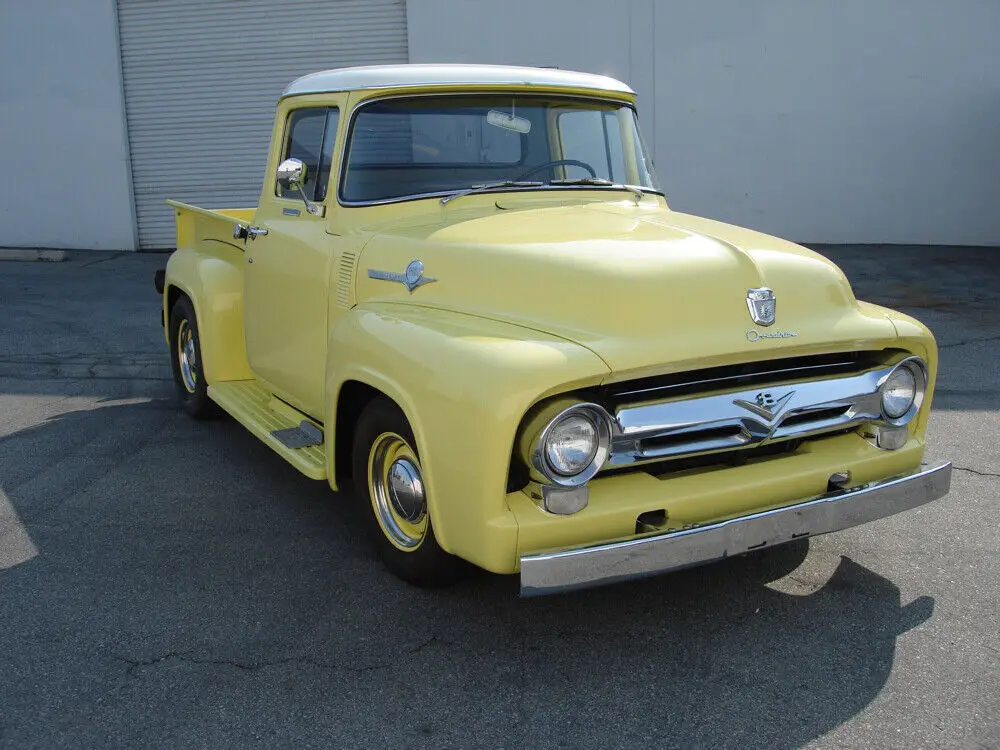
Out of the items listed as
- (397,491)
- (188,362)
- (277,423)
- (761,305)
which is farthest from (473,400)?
(188,362)

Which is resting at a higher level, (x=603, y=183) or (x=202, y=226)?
(x=603, y=183)

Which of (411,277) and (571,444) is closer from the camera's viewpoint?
(571,444)

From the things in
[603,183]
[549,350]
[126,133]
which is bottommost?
[549,350]

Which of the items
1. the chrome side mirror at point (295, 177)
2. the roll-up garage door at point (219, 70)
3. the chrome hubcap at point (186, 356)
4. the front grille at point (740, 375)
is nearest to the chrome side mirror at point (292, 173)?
the chrome side mirror at point (295, 177)

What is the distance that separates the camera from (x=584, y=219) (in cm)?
400

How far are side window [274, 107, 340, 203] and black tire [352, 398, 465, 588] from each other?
131cm

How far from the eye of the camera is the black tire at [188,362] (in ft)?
19.5

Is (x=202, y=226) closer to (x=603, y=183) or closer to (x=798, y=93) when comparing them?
(x=603, y=183)

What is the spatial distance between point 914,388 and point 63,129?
1384 centimetres

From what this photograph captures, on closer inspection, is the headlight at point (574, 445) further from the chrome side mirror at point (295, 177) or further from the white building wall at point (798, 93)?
the white building wall at point (798, 93)

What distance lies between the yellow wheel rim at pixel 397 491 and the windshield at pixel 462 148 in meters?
1.18

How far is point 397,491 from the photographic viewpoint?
3666 mm

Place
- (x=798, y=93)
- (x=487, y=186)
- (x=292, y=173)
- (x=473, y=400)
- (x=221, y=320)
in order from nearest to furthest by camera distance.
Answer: (x=473, y=400)
(x=487, y=186)
(x=292, y=173)
(x=221, y=320)
(x=798, y=93)

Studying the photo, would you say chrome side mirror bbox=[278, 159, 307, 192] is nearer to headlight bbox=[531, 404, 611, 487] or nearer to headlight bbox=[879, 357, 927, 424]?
headlight bbox=[531, 404, 611, 487]
